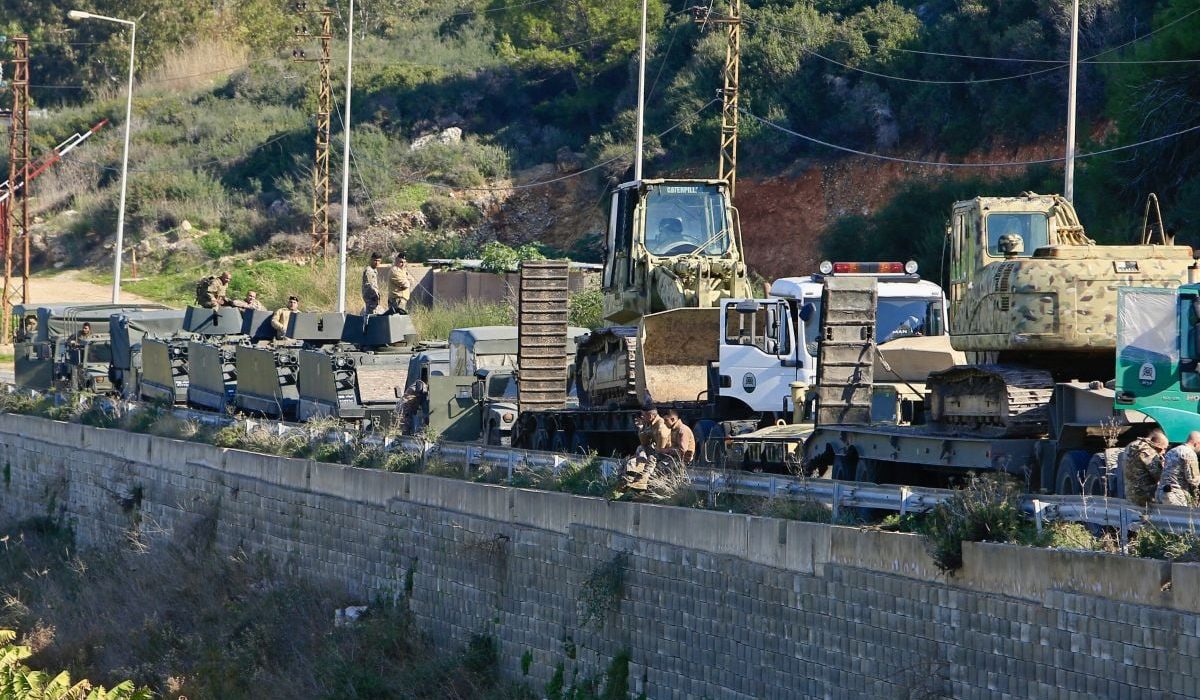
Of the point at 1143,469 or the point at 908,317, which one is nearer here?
the point at 1143,469

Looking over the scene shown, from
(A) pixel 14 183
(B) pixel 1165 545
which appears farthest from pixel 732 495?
(A) pixel 14 183

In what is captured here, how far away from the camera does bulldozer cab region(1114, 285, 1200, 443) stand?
45.1 ft

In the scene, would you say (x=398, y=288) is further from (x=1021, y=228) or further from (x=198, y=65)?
(x=198, y=65)

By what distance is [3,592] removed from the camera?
2970 cm

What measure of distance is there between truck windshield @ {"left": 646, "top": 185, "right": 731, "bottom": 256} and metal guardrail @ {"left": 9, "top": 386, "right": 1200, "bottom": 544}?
5.06 metres

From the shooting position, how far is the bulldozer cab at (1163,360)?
1374 centimetres

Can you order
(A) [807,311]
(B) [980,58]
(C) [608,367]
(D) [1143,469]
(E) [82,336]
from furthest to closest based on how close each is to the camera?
(B) [980,58], (E) [82,336], (C) [608,367], (A) [807,311], (D) [1143,469]

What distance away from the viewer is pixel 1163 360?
1391 cm

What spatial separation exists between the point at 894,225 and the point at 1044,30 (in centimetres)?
789

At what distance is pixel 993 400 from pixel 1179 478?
3.67m

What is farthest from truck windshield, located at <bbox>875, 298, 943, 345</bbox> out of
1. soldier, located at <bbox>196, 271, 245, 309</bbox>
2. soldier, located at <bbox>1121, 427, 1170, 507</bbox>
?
soldier, located at <bbox>196, 271, 245, 309</bbox>

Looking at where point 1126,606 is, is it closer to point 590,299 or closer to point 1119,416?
point 1119,416

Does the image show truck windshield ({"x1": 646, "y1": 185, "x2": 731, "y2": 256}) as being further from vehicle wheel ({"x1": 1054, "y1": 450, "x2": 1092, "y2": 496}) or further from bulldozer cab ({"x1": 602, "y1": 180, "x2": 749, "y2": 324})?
vehicle wheel ({"x1": 1054, "y1": 450, "x2": 1092, "y2": 496})

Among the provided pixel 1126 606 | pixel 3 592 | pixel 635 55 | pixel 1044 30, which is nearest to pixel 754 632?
pixel 1126 606
